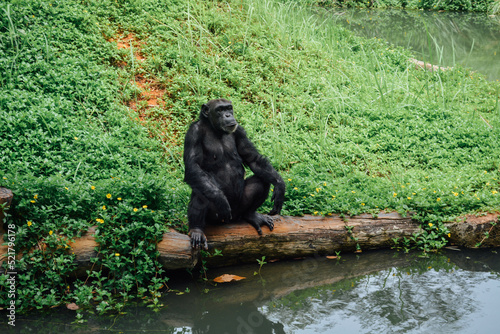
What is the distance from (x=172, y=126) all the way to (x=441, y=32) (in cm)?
1472

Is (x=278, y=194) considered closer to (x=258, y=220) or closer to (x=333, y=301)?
(x=258, y=220)

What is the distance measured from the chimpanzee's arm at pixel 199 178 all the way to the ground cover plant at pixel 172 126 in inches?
18.9

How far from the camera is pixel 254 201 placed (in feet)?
18.0

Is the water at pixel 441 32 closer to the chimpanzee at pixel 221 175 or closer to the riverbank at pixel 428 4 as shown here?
the riverbank at pixel 428 4

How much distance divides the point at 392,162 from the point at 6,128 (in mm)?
5700

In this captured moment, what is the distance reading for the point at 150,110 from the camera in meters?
8.02

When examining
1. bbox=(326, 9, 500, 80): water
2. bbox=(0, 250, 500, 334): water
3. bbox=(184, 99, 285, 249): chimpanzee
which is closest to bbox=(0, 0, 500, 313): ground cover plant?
bbox=(0, 250, 500, 334): water

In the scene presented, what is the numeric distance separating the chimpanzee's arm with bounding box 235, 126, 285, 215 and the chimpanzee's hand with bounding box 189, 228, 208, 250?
933mm

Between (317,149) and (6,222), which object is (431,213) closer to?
(317,149)

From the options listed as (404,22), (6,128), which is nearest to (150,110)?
(6,128)

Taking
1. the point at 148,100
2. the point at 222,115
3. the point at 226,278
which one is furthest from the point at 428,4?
the point at 226,278

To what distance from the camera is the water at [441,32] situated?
1462cm

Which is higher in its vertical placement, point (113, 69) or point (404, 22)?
point (404, 22)

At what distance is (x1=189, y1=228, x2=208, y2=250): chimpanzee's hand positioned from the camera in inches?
198
